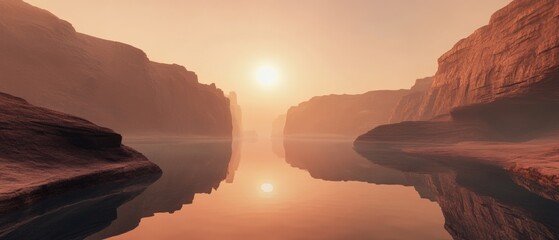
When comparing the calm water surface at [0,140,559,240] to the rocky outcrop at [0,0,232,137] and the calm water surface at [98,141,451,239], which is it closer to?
the calm water surface at [98,141,451,239]

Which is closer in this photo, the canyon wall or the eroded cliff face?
the eroded cliff face

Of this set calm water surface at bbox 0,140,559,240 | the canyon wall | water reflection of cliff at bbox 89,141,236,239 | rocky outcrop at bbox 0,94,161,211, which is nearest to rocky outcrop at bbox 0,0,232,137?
rocky outcrop at bbox 0,94,161,211

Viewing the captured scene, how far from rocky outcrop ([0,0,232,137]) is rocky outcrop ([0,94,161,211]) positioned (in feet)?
197

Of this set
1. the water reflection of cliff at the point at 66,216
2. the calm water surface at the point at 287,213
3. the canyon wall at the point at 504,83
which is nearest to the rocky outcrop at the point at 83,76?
the water reflection of cliff at the point at 66,216

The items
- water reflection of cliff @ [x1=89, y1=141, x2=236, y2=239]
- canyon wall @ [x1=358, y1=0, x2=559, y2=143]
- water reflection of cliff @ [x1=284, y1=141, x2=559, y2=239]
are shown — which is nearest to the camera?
water reflection of cliff @ [x1=284, y1=141, x2=559, y2=239]

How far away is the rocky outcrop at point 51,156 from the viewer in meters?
11.6

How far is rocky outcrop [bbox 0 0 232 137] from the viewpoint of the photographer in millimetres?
66438

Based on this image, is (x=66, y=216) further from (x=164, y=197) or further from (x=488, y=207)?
(x=488, y=207)

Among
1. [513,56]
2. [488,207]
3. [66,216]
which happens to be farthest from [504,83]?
[66,216]

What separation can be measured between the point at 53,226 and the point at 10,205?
2.45 meters

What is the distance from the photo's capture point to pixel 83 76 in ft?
251

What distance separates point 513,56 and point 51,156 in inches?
2414

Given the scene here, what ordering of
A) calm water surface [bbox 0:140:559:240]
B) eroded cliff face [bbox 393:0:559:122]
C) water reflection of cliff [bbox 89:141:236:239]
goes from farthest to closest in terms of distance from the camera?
eroded cliff face [bbox 393:0:559:122]
water reflection of cliff [bbox 89:141:236:239]
calm water surface [bbox 0:140:559:240]

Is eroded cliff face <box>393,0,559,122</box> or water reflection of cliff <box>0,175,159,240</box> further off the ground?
eroded cliff face <box>393,0,559,122</box>
